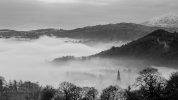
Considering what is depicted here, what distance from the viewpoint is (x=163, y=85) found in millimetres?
197750

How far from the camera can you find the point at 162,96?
540 feet

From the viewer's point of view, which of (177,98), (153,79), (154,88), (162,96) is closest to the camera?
(177,98)

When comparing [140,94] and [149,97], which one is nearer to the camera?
[149,97]

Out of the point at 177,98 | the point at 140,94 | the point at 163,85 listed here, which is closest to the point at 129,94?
the point at 140,94

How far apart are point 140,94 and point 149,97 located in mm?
16224

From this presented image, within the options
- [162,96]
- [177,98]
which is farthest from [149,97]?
[177,98]

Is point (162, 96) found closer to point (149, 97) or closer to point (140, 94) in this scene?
point (149, 97)

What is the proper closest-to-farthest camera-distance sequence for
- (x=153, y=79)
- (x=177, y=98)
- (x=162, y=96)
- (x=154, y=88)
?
(x=177, y=98) → (x=162, y=96) → (x=154, y=88) → (x=153, y=79)

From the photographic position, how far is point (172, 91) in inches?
6678

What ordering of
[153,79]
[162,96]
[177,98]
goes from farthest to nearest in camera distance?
[153,79], [162,96], [177,98]

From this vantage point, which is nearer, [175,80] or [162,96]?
[162,96]

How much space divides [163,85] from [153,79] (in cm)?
747

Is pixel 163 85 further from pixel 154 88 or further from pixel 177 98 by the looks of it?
pixel 177 98

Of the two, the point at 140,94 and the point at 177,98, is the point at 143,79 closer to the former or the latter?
the point at 140,94
